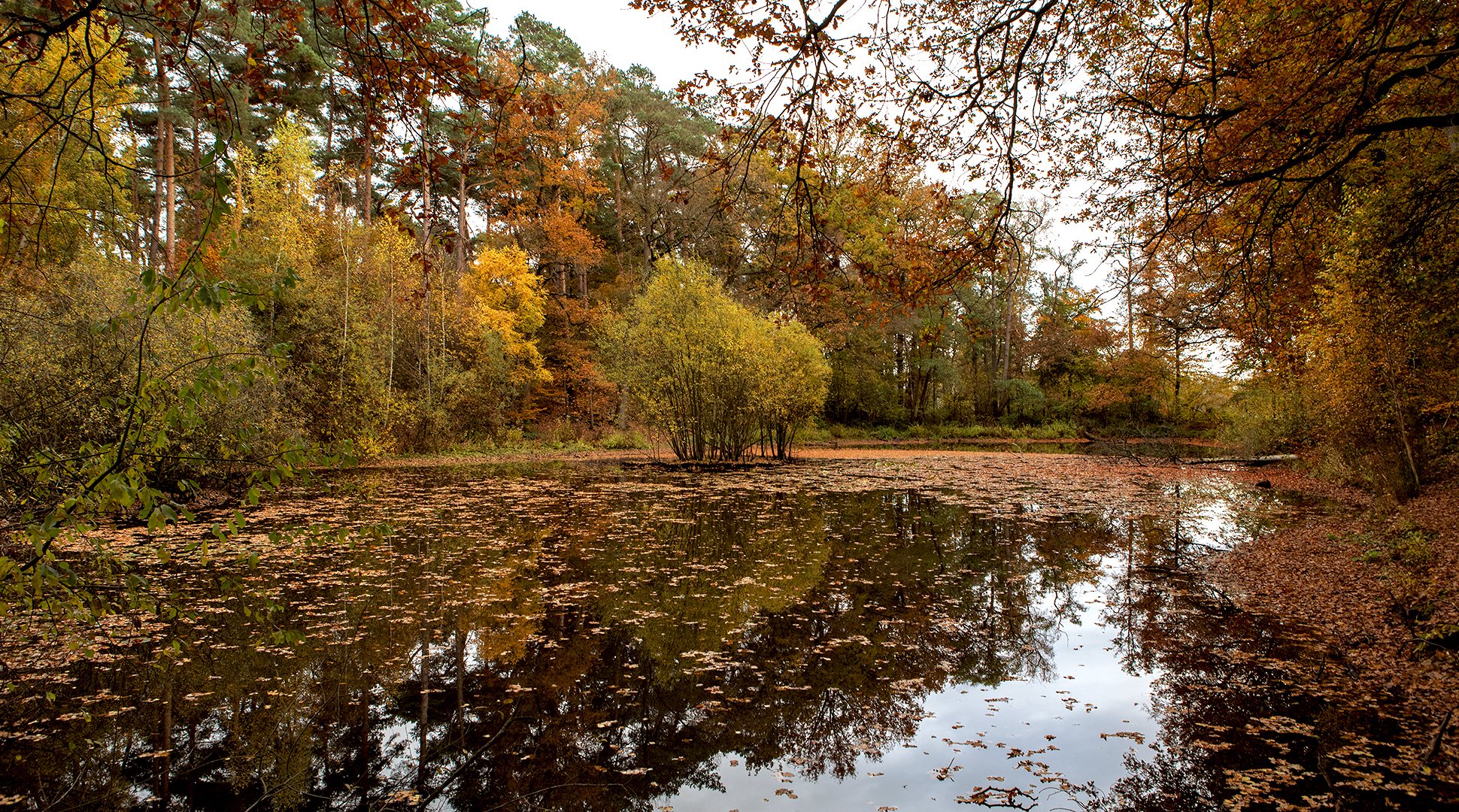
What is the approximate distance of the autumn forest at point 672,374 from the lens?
10.4 ft

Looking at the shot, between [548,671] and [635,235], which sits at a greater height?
[635,235]

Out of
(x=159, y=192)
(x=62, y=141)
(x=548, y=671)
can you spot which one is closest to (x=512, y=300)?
(x=159, y=192)

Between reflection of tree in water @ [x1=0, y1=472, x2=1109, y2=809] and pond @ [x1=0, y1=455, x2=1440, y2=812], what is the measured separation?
0.02 m

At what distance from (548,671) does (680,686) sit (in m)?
0.99

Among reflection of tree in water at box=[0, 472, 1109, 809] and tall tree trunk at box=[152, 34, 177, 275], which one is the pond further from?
tall tree trunk at box=[152, 34, 177, 275]

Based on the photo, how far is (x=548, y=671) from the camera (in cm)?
505

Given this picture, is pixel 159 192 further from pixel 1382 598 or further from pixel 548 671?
pixel 1382 598

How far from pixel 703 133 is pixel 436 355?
15.1 m

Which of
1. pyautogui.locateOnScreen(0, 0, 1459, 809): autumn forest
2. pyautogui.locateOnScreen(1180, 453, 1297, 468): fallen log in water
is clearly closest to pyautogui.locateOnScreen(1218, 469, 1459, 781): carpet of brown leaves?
pyautogui.locateOnScreen(0, 0, 1459, 809): autumn forest

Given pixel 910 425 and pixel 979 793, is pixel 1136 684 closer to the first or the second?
pixel 979 793

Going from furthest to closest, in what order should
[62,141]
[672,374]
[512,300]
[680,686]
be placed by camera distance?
[512,300] < [672,374] < [62,141] < [680,686]

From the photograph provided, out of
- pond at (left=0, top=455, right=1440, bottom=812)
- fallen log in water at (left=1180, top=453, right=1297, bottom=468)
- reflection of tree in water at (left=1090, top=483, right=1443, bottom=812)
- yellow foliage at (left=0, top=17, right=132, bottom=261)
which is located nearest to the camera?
yellow foliage at (left=0, top=17, right=132, bottom=261)

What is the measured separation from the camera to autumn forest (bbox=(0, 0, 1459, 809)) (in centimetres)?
317

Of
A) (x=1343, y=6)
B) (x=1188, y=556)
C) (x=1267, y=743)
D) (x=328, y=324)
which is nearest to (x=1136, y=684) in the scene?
(x=1267, y=743)
